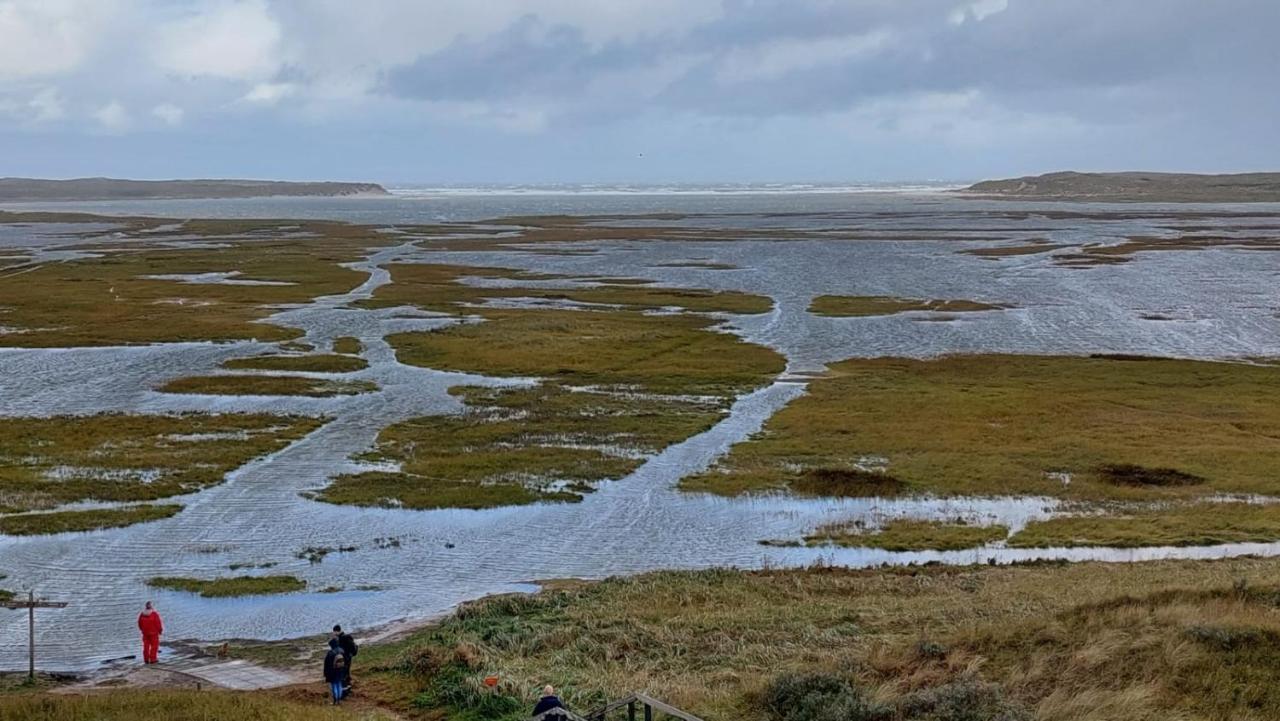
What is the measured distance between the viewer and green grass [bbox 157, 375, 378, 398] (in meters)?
51.7

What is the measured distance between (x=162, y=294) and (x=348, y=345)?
104ft

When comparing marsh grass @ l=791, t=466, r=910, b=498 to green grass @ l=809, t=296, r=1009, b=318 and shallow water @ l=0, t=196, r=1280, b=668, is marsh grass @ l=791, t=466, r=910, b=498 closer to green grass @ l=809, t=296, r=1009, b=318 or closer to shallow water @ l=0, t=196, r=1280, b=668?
shallow water @ l=0, t=196, r=1280, b=668

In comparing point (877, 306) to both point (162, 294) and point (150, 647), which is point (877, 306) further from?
point (150, 647)

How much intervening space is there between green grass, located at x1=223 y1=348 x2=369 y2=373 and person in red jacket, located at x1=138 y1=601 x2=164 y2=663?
34746 mm

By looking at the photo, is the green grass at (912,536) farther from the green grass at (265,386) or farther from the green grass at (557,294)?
the green grass at (557,294)

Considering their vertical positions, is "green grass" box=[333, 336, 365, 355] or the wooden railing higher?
the wooden railing

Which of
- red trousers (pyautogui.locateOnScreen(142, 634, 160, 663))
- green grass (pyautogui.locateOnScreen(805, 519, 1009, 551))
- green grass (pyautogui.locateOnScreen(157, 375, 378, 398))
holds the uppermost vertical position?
green grass (pyautogui.locateOnScreen(157, 375, 378, 398))

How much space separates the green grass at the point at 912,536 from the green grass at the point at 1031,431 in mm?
3517

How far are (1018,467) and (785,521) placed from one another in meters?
9.67

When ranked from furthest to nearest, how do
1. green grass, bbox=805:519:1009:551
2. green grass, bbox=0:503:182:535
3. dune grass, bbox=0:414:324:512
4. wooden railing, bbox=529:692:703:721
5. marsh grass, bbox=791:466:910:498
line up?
1. marsh grass, bbox=791:466:910:498
2. dune grass, bbox=0:414:324:512
3. green grass, bbox=0:503:182:535
4. green grass, bbox=805:519:1009:551
5. wooden railing, bbox=529:692:703:721

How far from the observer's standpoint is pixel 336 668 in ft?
62.3

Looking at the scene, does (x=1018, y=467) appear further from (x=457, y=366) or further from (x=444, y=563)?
(x=457, y=366)

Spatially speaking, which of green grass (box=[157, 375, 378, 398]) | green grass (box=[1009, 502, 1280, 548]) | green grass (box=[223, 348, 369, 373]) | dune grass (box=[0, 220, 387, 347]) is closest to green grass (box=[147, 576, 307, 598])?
green grass (box=[1009, 502, 1280, 548])

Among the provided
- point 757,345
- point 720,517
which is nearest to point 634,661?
point 720,517
